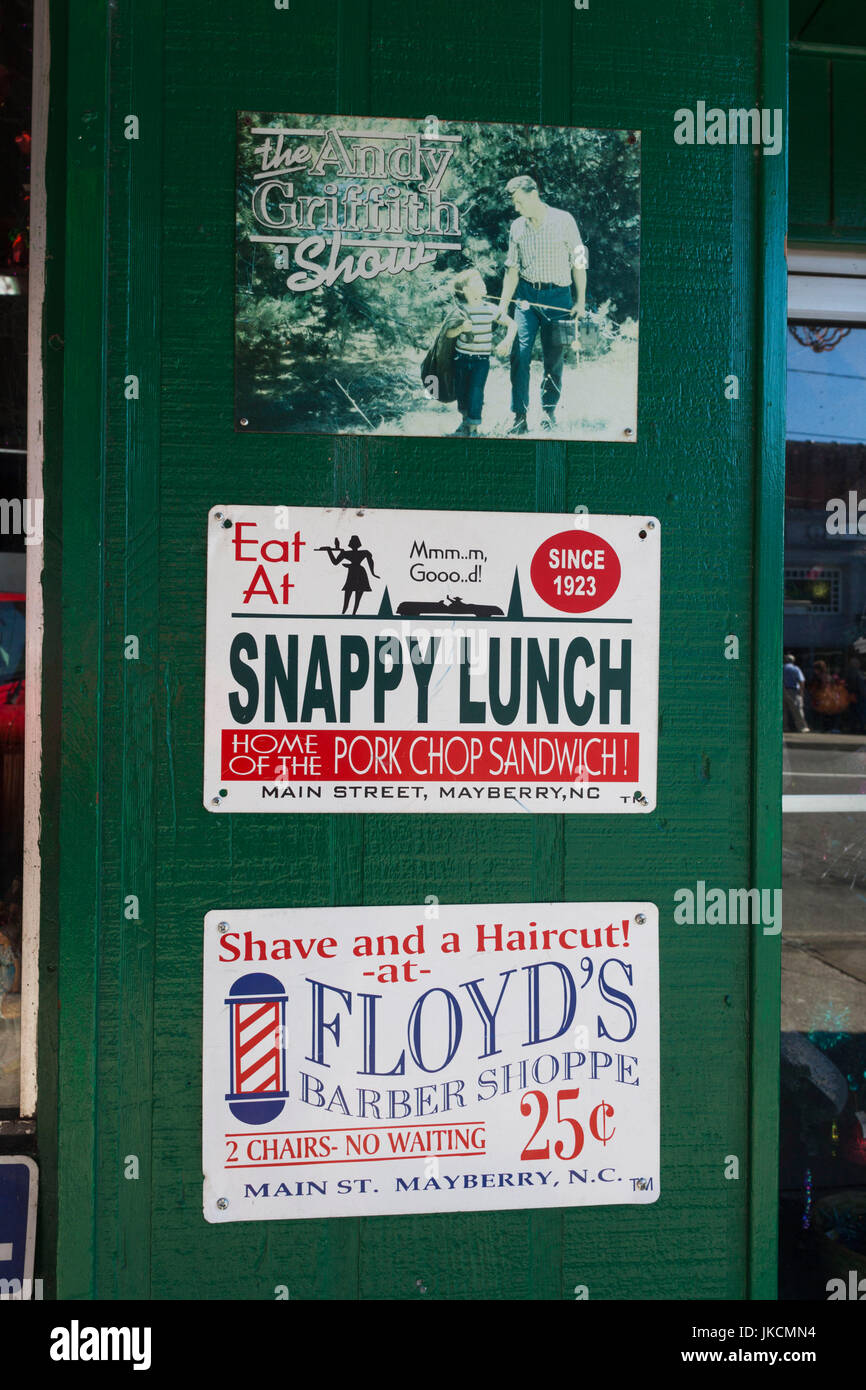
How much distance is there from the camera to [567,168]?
1786 millimetres

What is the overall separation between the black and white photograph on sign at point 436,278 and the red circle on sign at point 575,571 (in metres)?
0.21

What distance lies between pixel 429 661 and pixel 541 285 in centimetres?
75

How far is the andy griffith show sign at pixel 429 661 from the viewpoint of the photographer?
5.70 ft

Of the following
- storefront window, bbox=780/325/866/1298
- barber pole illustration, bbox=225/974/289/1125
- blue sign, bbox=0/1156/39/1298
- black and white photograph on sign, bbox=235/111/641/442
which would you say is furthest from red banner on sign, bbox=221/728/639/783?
storefront window, bbox=780/325/866/1298

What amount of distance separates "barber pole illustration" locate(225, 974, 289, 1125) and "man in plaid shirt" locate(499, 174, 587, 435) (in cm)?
115

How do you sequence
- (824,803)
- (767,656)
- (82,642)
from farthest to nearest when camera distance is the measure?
(824,803) < (767,656) < (82,642)

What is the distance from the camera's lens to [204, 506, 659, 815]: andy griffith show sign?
1.74 m

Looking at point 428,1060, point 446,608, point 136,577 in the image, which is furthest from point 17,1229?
point 446,608

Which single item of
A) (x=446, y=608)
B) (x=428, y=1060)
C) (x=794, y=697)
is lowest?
(x=428, y=1060)

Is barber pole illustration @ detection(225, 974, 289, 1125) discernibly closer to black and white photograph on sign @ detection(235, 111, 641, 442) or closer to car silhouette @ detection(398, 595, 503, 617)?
car silhouette @ detection(398, 595, 503, 617)

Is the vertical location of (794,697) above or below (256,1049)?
above

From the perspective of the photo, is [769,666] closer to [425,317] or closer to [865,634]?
[425,317]

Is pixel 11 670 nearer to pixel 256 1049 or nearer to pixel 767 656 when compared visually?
pixel 256 1049

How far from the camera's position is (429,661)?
1763 millimetres
